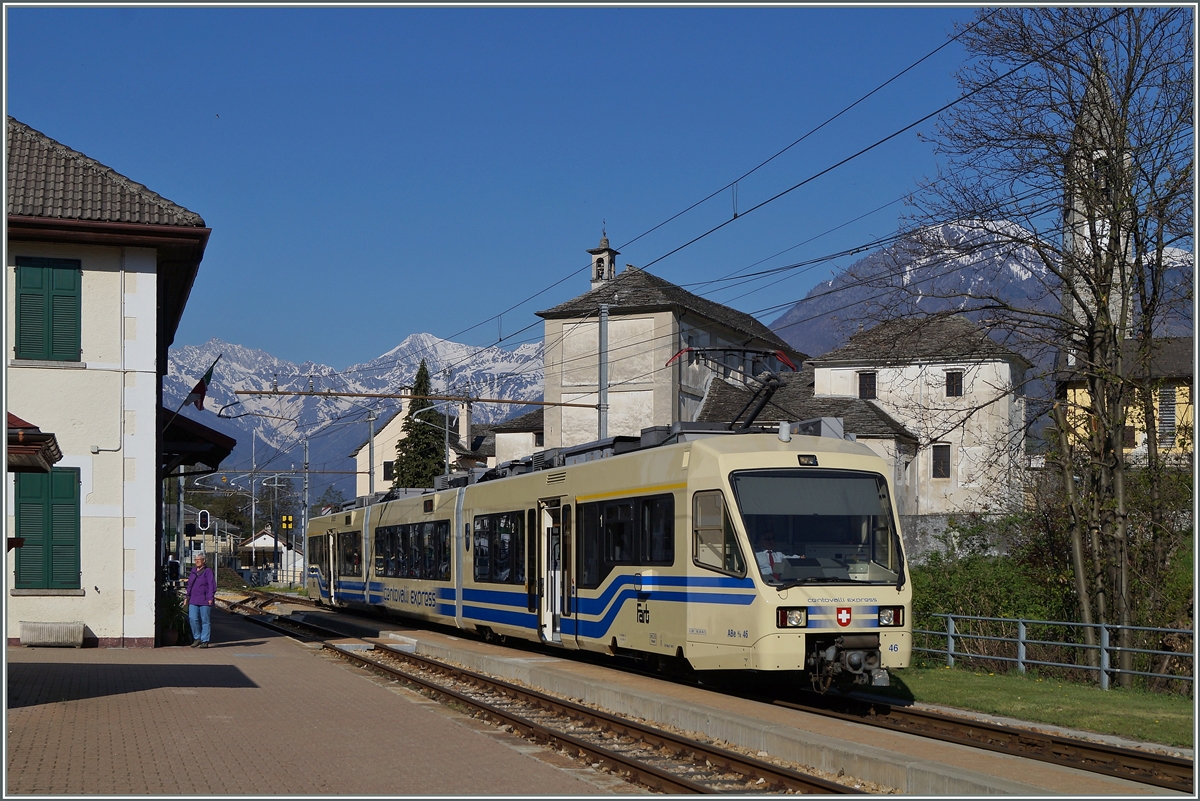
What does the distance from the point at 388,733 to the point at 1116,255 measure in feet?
45.4

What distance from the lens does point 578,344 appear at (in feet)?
216

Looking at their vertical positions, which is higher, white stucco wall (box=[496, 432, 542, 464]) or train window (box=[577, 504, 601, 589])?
white stucco wall (box=[496, 432, 542, 464])

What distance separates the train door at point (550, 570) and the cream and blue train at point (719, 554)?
1.2 inches

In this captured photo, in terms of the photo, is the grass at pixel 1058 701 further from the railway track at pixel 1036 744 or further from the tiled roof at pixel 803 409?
the tiled roof at pixel 803 409

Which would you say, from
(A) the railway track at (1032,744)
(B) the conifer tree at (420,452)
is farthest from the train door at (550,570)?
(B) the conifer tree at (420,452)

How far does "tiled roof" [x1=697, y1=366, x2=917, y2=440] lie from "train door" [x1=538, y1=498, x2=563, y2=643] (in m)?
36.9

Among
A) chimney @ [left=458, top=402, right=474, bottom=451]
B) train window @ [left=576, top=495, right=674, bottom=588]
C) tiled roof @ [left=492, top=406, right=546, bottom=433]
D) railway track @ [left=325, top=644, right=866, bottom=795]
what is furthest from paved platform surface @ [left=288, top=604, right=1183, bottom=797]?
chimney @ [left=458, top=402, right=474, bottom=451]

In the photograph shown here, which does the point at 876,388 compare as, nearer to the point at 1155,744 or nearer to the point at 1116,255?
the point at 1116,255

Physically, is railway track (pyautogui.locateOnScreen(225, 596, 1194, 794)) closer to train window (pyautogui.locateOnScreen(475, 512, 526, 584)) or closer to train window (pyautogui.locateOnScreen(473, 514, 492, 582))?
train window (pyautogui.locateOnScreen(475, 512, 526, 584))

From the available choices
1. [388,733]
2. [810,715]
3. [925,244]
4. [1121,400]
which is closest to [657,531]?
[810,715]

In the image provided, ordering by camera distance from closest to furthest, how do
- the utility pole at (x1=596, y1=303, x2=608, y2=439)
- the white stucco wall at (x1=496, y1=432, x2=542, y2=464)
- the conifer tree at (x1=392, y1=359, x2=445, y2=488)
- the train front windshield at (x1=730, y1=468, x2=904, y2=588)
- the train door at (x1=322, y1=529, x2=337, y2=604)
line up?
the train front windshield at (x1=730, y1=468, x2=904, y2=588)
the utility pole at (x1=596, y1=303, x2=608, y2=439)
the train door at (x1=322, y1=529, x2=337, y2=604)
the white stucco wall at (x1=496, y1=432, x2=542, y2=464)
the conifer tree at (x1=392, y1=359, x2=445, y2=488)

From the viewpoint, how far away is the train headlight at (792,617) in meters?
14.0

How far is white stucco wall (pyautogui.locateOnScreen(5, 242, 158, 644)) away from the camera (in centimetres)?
2119

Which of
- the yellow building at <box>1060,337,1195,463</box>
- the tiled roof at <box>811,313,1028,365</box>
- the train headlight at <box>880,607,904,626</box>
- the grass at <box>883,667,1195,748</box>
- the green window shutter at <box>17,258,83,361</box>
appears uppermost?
the green window shutter at <box>17,258,83,361</box>
